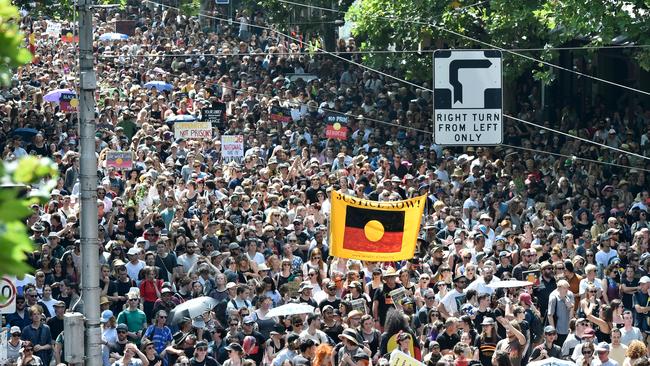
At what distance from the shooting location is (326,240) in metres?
19.5

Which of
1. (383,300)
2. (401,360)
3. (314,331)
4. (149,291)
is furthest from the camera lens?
(149,291)

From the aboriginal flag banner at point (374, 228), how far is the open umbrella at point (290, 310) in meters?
2.33

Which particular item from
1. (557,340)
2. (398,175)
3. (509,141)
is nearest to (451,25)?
(509,141)

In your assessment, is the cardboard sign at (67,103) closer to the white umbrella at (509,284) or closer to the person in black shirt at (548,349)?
the white umbrella at (509,284)

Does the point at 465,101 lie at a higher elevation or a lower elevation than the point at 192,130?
higher

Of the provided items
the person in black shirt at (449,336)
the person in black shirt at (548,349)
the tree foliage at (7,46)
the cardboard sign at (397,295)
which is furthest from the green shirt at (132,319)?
the tree foliage at (7,46)

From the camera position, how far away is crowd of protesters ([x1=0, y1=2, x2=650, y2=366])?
14.9 metres

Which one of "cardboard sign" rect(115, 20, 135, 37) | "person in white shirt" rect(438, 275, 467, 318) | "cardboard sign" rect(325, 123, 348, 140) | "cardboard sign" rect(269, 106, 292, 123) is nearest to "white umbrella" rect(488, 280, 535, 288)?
"person in white shirt" rect(438, 275, 467, 318)

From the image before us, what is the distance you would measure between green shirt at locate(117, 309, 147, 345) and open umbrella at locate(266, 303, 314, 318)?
4.53 feet

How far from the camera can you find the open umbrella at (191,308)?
15086 mm

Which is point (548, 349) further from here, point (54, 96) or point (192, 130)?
point (54, 96)

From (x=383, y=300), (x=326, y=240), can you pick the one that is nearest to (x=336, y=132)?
(x=326, y=240)

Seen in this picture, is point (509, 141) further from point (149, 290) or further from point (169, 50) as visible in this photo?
point (169, 50)

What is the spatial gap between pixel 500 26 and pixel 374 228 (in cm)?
1058
